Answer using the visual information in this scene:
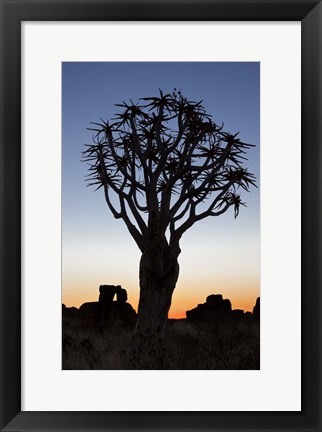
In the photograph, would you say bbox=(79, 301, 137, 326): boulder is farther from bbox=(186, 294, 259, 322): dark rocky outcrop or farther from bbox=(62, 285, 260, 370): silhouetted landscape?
bbox=(186, 294, 259, 322): dark rocky outcrop

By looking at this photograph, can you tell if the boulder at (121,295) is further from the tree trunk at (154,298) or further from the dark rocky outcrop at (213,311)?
the dark rocky outcrop at (213,311)

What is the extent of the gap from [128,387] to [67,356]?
1.05ft

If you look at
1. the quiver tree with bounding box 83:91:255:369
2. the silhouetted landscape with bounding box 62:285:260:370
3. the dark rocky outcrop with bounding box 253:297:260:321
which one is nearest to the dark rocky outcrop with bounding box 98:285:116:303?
the silhouetted landscape with bounding box 62:285:260:370

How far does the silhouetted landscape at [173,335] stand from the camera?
Answer: 265 centimetres

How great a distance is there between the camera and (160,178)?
281cm

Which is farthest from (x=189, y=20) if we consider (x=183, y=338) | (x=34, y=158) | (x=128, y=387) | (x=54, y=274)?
(x=128, y=387)

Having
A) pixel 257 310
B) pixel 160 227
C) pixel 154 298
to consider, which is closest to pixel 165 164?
pixel 160 227

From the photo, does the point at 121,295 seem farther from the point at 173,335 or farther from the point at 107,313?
the point at 173,335

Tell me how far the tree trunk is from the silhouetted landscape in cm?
3

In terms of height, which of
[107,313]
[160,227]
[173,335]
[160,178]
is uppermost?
[160,178]

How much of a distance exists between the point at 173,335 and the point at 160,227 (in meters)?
0.53

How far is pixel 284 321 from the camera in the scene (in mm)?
2602

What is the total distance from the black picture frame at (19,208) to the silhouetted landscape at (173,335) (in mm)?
223

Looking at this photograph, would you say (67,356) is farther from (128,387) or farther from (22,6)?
(22,6)
